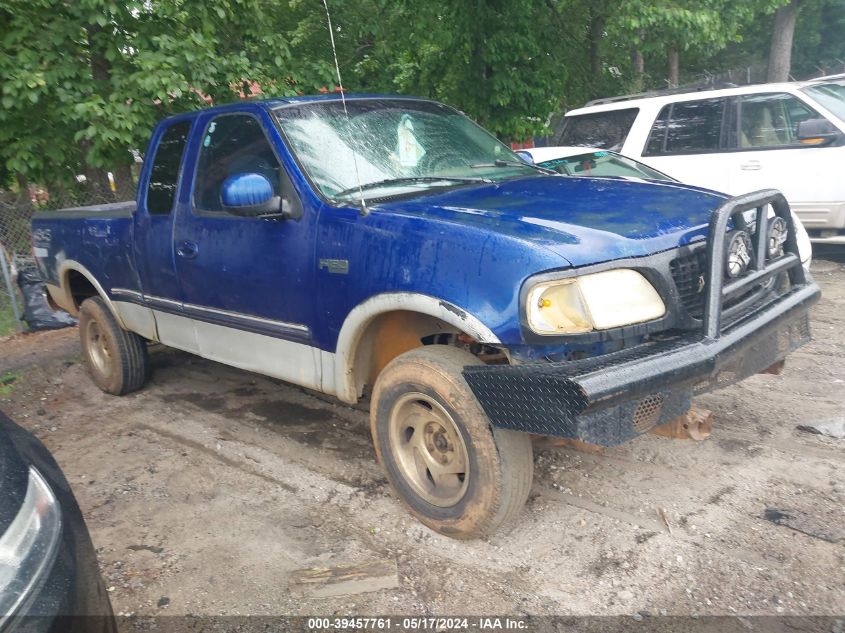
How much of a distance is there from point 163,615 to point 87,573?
869 millimetres

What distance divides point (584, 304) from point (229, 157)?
244cm

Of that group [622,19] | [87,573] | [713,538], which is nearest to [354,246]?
[87,573]

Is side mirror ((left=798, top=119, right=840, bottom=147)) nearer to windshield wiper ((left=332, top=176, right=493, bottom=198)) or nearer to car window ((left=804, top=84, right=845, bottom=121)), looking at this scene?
car window ((left=804, top=84, right=845, bottom=121))

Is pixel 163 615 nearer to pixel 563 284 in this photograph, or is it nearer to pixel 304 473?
pixel 304 473

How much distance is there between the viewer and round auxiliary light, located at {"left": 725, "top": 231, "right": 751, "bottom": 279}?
294cm

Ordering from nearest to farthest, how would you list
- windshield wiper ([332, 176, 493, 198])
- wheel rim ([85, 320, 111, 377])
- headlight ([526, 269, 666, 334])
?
headlight ([526, 269, 666, 334]) < windshield wiper ([332, 176, 493, 198]) < wheel rim ([85, 320, 111, 377])

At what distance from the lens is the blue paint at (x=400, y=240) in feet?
8.69

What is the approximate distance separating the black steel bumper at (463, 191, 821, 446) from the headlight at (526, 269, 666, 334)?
5.2 inches

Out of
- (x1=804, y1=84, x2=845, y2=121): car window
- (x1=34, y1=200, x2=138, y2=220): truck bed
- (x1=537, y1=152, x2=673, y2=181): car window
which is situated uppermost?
(x1=804, y1=84, x2=845, y2=121): car window

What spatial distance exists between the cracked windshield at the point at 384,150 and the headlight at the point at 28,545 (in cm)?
191

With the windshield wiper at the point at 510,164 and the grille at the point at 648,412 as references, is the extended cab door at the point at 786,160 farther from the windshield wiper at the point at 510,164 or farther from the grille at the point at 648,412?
the grille at the point at 648,412

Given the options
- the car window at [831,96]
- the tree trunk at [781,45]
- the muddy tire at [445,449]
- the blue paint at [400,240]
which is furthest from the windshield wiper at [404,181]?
the tree trunk at [781,45]

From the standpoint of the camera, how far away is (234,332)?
4031mm

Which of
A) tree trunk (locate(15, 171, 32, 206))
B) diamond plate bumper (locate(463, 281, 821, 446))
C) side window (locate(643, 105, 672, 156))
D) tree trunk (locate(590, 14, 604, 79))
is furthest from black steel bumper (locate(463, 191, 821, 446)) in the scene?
tree trunk (locate(590, 14, 604, 79))
